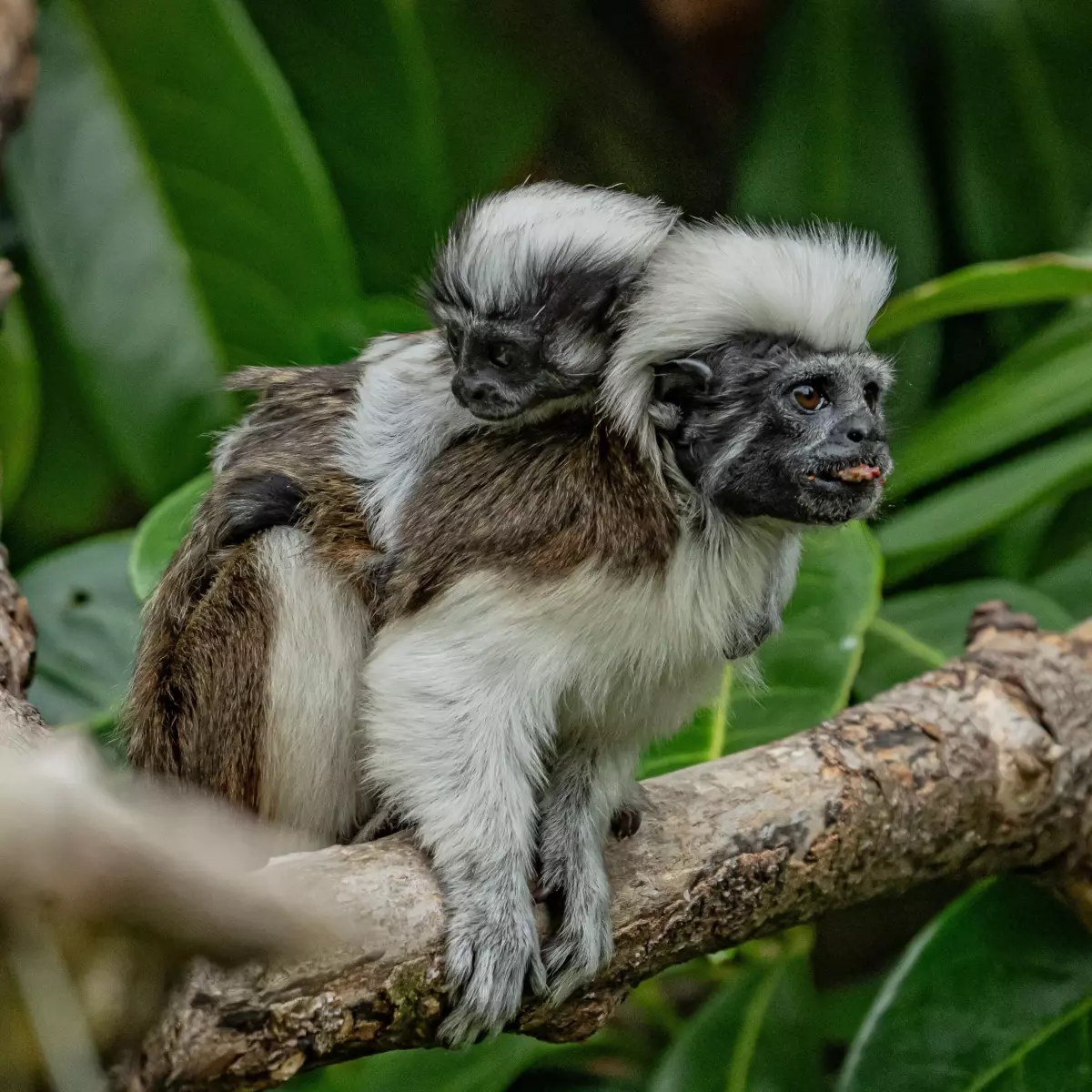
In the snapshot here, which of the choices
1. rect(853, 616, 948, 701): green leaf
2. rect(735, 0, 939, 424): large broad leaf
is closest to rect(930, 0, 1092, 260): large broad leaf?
rect(735, 0, 939, 424): large broad leaf

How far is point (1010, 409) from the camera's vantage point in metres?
2.38

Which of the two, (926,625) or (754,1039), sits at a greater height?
(926,625)

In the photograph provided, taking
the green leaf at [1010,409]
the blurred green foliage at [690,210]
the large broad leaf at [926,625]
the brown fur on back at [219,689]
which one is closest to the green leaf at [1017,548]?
the blurred green foliage at [690,210]

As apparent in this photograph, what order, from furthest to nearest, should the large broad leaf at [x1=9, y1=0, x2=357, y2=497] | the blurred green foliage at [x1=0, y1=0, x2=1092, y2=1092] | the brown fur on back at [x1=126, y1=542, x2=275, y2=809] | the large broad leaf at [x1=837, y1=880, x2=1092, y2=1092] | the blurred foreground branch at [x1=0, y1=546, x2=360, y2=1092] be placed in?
the large broad leaf at [x1=9, y1=0, x2=357, y2=497], the blurred green foliage at [x1=0, y1=0, x2=1092, y2=1092], the large broad leaf at [x1=837, y1=880, x2=1092, y2=1092], the brown fur on back at [x1=126, y1=542, x2=275, y2=809], the blurred foreground branch at [x1=0, y1=546, x2=360, y2=1092]

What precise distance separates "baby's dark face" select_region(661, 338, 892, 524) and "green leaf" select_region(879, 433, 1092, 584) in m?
0.94

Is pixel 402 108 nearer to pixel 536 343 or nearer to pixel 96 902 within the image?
pixel 536 343

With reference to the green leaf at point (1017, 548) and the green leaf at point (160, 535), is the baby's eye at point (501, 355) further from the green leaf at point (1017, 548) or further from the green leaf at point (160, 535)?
the green leaf at point (1017, 548)

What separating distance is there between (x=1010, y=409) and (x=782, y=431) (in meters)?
1.16

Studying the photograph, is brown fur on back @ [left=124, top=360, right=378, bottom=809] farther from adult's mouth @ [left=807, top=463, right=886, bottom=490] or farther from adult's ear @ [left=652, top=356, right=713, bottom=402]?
adult's mouth @ [left=807, top=463, right=886, bottom=490]

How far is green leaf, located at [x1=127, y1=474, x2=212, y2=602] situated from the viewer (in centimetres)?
195

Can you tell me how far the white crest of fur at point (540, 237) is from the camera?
1401 millimetres

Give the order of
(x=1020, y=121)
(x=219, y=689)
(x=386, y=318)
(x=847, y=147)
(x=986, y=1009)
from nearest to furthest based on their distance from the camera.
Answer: (x=219, y=689) < (x=986, y=1009) < (x=386, y=318) < (x=847, y=147) < (x=1020, y=121)

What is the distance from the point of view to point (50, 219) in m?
2.46

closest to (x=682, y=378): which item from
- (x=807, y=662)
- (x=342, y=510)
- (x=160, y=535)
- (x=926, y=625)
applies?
(x=342, y=510)
